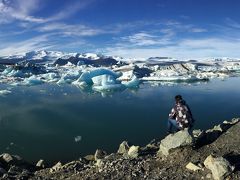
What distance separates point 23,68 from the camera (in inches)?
1762

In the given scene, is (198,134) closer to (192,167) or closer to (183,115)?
(183,115)

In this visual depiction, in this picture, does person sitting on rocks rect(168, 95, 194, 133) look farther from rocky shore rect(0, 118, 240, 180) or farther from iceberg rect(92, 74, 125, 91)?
iceberg rect(92, 74, 125, 91)

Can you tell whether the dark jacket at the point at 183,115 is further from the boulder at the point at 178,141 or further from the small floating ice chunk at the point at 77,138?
the small floating ice chunk at the point at 77,138

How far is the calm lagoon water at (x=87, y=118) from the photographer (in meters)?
12.1

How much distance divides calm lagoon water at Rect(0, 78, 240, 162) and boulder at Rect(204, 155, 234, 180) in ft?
18.7

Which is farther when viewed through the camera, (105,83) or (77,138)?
(105,83)

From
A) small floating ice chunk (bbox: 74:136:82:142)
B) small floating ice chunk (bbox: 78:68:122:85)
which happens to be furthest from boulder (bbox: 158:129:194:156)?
small floating ice chunk (bbox: 78:68:122:85)

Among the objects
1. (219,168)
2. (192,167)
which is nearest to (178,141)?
(192,167)

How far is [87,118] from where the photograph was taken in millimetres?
17156

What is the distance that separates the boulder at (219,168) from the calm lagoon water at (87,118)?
5.70 meters

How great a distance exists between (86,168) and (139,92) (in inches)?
805

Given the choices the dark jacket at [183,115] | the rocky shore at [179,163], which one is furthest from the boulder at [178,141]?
the dark jacket at [183,115]

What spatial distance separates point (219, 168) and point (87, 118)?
39.0 feet

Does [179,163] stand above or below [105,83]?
above
